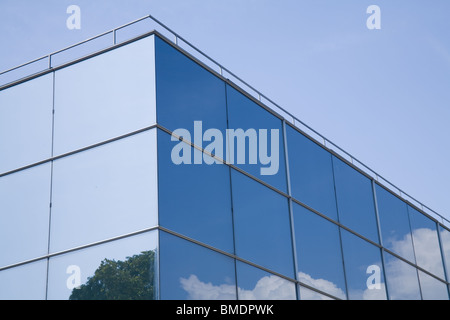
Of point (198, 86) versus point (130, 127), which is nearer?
point (130, 127)

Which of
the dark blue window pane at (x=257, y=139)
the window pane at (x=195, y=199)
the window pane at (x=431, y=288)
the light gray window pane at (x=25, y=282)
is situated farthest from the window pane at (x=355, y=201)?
the light gray window pane at (x=25, y=282)

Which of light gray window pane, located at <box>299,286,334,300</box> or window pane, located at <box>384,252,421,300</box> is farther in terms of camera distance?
window pane, located at <box>384,252,421,300</box>

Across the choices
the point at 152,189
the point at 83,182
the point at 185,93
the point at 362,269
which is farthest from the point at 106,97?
the point at 362,269

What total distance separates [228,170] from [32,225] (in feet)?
15.8

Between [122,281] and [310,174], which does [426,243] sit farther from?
[122,281]

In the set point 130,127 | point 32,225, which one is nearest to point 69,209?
point 32,225

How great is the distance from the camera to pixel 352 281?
75.1 feet

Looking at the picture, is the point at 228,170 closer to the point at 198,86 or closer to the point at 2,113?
the point at 198,86

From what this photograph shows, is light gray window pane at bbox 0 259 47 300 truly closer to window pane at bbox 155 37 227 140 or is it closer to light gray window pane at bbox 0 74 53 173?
light gray window pane at bbox 0 74 53 173

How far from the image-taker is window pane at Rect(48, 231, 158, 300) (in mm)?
16078

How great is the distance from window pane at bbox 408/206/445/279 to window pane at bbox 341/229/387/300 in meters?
3.60

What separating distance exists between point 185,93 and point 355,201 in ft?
27.7

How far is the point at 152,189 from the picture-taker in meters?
16.7

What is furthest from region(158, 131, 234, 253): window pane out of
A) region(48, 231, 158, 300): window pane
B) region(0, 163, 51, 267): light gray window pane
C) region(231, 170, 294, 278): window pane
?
region(0, 163, 51, 267): light gray window pane
